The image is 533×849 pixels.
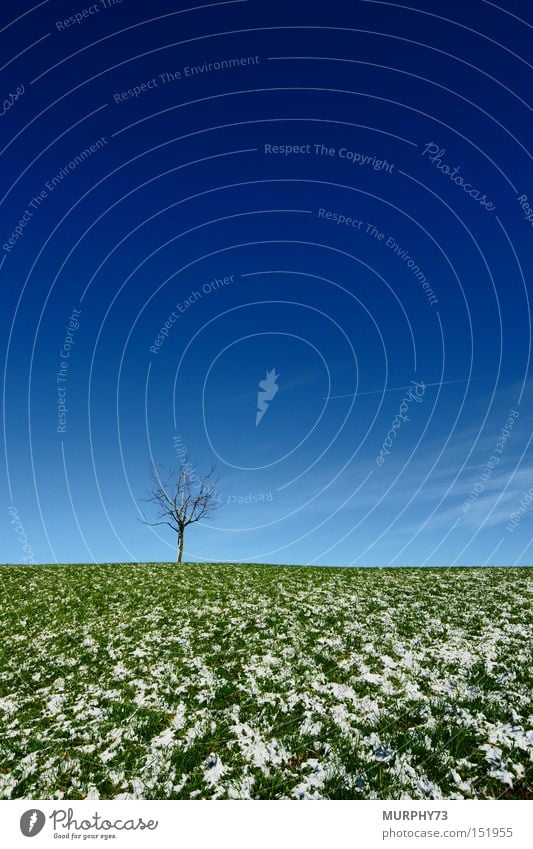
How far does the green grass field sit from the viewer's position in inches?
372

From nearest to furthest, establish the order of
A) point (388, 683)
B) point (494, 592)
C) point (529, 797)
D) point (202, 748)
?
point (529, 797), point (202, 748), point (388, 683), point (494, 592)

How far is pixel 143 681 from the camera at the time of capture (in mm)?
14430

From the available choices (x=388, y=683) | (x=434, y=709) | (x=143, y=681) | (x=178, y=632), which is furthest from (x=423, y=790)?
(x=178, y=632)

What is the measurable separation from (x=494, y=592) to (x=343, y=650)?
1221 cm

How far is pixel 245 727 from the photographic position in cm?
1138

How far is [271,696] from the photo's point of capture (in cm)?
1291

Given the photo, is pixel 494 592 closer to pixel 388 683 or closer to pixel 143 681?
pixel 388 683

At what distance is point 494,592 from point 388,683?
13.7m

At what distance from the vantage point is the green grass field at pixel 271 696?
9.46 metres

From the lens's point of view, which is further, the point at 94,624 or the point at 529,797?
the point at 94,624

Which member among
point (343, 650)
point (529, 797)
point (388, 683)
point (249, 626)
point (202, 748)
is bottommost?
point (529, 797)

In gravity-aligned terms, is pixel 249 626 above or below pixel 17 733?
above

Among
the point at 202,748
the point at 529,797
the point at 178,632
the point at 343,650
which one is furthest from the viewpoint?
the point at 178,632

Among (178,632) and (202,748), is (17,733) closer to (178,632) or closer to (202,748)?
(202,748)
